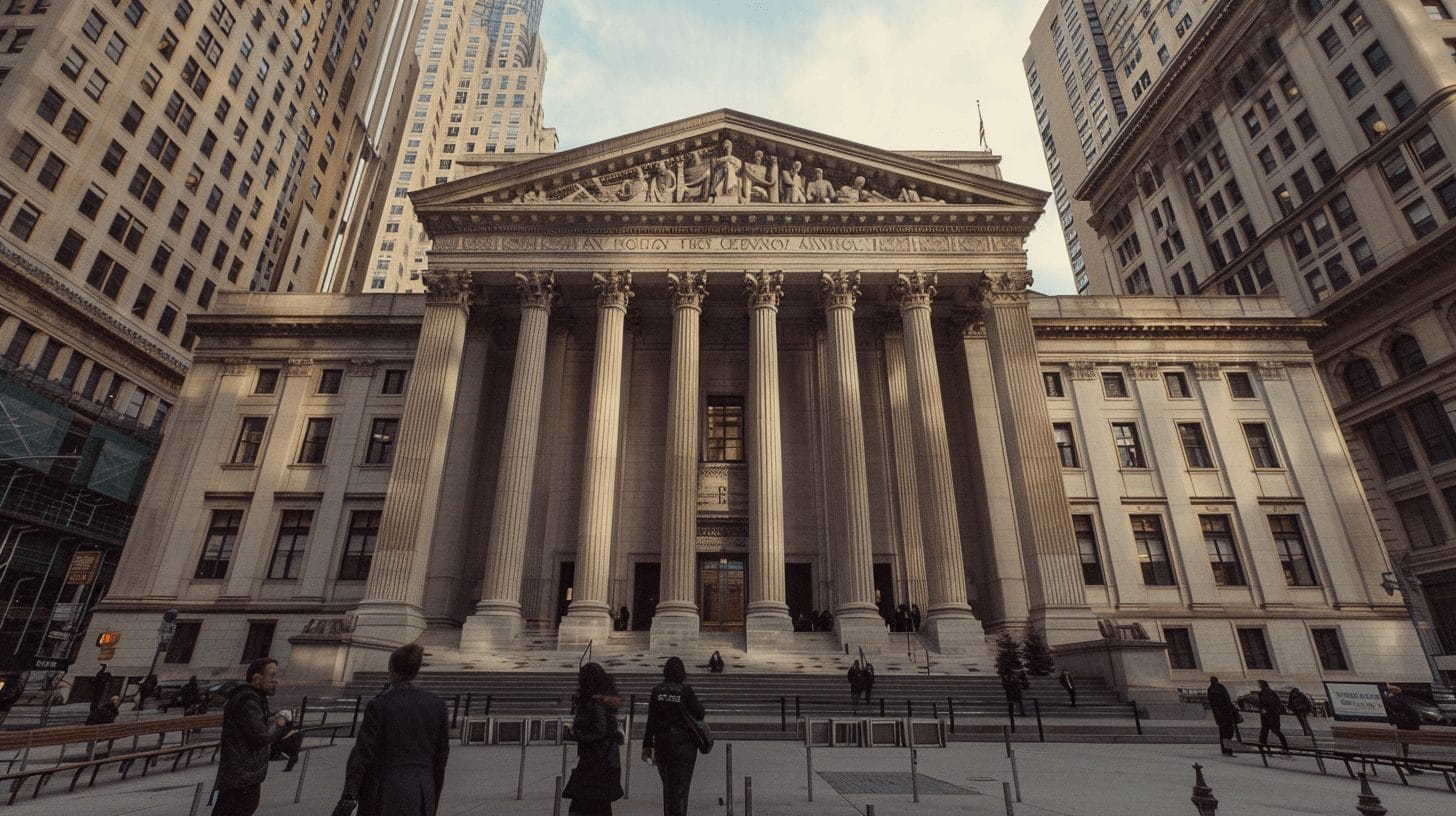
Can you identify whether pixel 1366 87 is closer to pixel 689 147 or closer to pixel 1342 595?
pixel 1342 595

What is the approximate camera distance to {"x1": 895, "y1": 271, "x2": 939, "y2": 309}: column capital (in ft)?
97.3

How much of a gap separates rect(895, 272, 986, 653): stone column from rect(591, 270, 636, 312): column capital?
11.7 m

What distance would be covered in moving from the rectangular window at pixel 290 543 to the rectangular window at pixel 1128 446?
3858cm

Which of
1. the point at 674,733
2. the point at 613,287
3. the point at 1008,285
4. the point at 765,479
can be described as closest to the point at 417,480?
the point at 613,287

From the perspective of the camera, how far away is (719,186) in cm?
3130

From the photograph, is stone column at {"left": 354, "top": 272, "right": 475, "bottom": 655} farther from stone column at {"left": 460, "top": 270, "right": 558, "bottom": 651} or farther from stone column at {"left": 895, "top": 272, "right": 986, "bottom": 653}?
stone column at {"left": 895, "top": 272, "right": 986, "bottom": 653}

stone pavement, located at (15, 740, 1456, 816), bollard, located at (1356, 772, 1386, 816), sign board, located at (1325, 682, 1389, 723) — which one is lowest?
stone pavement, located at (15, 740, 1456, 816)

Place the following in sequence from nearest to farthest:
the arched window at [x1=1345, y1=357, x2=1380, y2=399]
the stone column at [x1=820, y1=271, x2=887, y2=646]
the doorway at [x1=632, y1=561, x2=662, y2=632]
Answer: the stone column at [x1=820, y1=271, x2=887, y2=646] → the doorway at [x1=632, y1=561, x2=662, y2=632] → the arched window at [x1=1345, y1=357, x2=1380, y2=399]

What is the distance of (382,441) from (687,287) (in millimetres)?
17105

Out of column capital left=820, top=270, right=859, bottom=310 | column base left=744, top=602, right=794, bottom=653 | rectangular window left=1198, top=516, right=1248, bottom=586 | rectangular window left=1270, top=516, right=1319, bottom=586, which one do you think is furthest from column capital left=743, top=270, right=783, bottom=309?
rectangular window left=1270, top=516, right=1319, bottom=586

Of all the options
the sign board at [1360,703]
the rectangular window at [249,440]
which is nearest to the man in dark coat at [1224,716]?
the sign board at [1360,703]

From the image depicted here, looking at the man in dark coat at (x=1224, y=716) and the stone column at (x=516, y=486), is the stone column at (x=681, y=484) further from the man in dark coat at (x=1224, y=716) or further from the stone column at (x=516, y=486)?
the man in dark coat at (x=1224, y=716)

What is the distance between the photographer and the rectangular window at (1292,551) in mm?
31375

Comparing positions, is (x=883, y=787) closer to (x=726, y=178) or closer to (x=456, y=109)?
(x=726, y=178)
